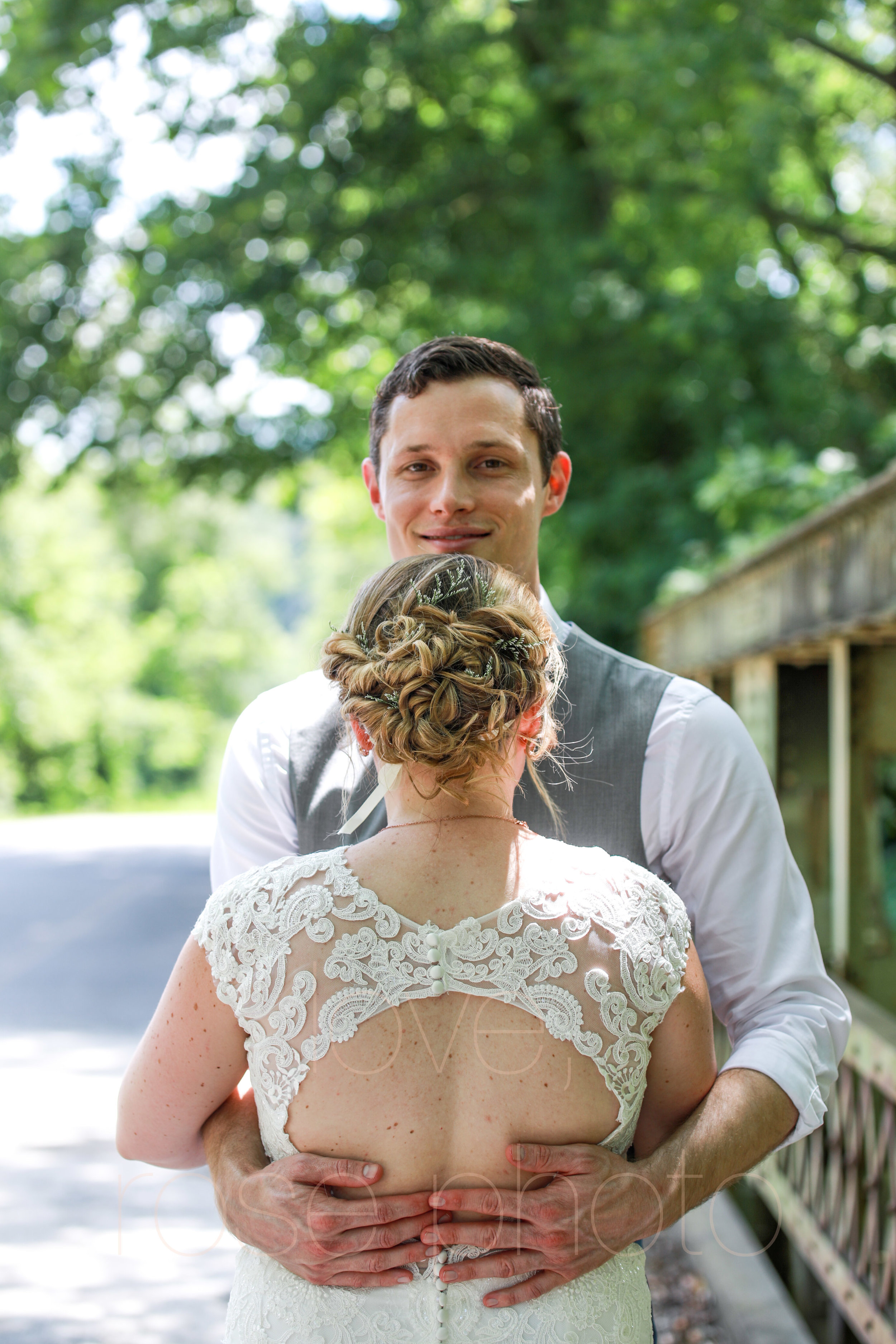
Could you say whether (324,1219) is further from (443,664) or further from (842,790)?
(842,790)

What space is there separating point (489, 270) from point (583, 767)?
1293cm

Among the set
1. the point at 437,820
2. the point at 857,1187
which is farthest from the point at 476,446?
the point at 857,1187

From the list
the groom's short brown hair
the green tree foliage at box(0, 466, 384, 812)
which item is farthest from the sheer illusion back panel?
the green tree foliage at box(0, 466, 384, 812)

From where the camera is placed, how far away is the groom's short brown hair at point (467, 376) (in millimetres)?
1994

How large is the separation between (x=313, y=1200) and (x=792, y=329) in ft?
40.6

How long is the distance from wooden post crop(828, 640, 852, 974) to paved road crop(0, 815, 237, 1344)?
2771 mm

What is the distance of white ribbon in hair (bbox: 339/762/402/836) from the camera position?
1553mm

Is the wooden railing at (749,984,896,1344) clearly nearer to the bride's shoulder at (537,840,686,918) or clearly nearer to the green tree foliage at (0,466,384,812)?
the bride's shoulder at (537,840,686,918)

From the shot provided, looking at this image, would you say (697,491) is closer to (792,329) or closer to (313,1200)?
(792,329)

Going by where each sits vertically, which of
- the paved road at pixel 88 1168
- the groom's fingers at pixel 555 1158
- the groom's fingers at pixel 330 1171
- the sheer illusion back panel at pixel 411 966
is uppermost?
the sheer illusion back panel at pixel 411 966

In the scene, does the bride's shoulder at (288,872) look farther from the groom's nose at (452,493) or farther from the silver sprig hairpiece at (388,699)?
the groom's nose at (452,493)

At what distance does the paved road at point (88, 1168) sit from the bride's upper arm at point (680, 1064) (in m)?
3.20

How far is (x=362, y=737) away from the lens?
61.0 inches

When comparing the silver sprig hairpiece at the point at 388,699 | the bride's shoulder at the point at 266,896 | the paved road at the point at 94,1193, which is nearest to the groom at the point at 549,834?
the bride's shoulder at the point at 266,896
